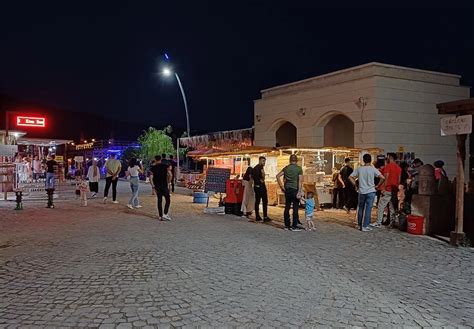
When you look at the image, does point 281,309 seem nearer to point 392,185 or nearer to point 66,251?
point 66,251

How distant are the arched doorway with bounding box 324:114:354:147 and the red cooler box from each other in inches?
398

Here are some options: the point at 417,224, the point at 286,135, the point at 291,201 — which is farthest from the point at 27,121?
the point at 417,224

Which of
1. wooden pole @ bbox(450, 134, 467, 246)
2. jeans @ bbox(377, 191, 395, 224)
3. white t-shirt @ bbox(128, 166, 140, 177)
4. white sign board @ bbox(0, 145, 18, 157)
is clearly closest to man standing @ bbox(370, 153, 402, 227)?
jeans @ bbox(377, 191, 395, 224)

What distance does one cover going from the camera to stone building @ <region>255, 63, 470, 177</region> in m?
18.0

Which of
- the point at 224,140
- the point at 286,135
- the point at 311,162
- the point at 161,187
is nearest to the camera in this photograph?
the point at 161,187

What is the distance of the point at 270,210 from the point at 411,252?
7.00 meters

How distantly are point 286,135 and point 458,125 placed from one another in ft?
53.8

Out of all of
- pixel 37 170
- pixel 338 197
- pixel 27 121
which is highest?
pixel 27 121

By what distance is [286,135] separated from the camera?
2509 centimetres

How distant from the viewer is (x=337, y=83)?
1967 centimetres

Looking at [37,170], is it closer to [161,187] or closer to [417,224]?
[161,187]

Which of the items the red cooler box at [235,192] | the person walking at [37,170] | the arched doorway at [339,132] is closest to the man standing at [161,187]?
the red cooler box at [235,192]

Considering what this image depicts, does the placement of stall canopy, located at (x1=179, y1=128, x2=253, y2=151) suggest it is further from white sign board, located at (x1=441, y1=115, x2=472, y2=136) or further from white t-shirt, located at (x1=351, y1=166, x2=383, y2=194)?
white sign board, located at (x1=441, y1=115, x2=472, y2=136)

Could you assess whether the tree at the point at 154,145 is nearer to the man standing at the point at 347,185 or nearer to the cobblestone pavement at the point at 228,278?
the man standing at the point at 347,185
